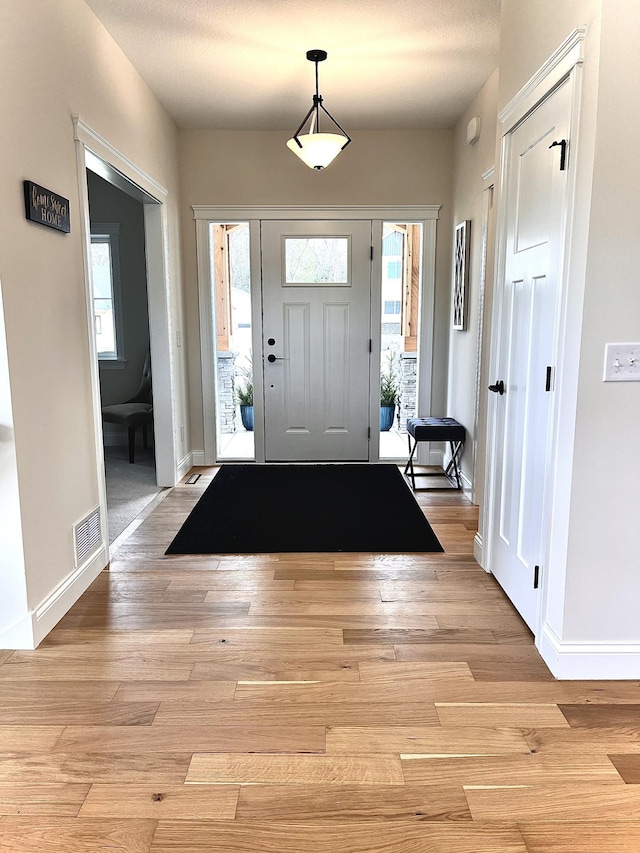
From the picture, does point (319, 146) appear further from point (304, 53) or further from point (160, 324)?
point (160, 324)

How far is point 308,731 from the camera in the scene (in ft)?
5.91

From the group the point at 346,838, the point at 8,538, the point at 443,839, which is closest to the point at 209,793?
the point at 346,838

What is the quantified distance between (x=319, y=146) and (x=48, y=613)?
2917 mm

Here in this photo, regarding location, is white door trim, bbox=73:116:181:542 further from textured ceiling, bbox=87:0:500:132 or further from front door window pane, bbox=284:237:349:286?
front door window pane, bbox=284:237:349:286

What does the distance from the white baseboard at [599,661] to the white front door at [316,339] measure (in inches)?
129

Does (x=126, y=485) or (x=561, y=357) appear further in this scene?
(x=126, y=485)

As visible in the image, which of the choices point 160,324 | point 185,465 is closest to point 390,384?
point 185,465

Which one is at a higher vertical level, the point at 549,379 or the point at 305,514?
the point at 549,379

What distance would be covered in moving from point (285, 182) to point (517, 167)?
2.71m

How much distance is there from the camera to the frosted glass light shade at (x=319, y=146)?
3.48 m

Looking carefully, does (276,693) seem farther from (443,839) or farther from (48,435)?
(48,435)

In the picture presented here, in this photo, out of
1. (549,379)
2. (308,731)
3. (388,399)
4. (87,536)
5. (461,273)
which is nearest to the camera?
(308,731)

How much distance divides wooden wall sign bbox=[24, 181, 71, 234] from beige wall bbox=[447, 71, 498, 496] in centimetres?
250

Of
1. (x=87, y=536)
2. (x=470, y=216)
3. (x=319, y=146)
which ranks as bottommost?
(x=87, y=536)
